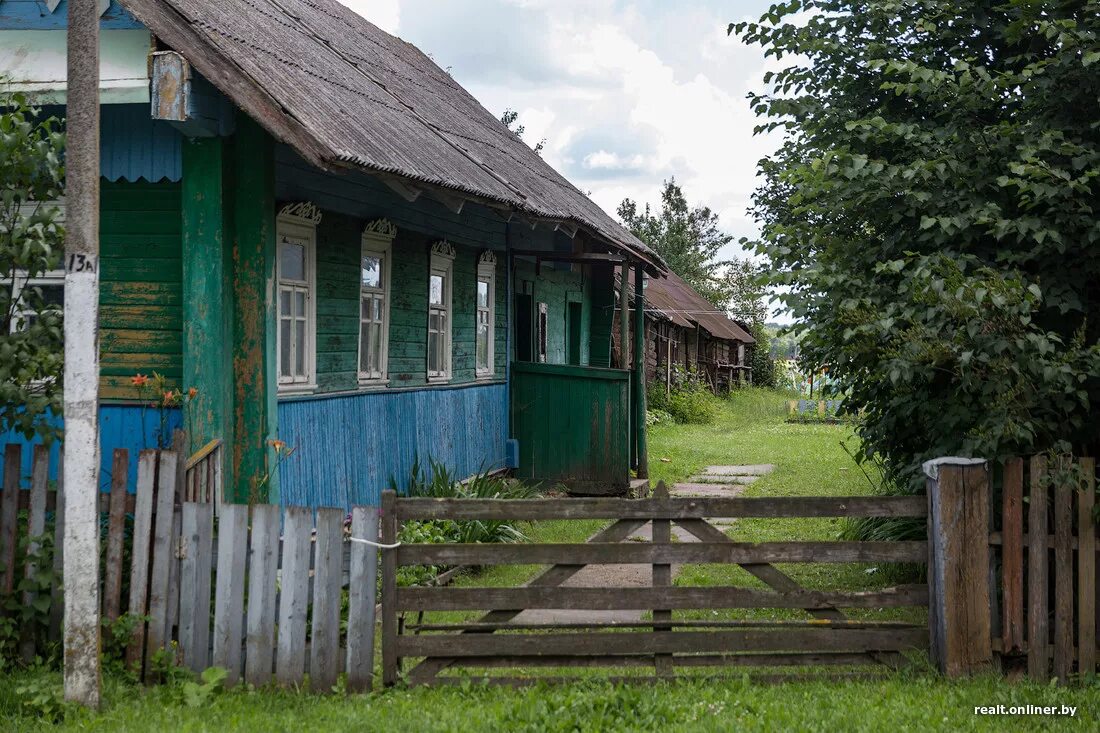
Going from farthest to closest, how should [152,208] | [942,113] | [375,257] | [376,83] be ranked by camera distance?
1. [376,83]
2. [375,257]
3. [152,208]
4. [942,113]

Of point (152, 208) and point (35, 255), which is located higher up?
point (152, 208)

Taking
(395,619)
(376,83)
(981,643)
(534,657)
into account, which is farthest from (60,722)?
(376,83)

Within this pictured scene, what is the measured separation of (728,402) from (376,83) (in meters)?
26.4

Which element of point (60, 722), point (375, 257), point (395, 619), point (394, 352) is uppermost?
point (375, 257)

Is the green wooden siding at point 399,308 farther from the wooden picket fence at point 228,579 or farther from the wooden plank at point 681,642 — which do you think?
the wooden plank at point 681,642

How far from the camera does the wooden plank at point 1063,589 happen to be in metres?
5.86

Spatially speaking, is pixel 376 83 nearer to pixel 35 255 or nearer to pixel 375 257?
pixel 375 257

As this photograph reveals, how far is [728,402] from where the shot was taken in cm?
3644

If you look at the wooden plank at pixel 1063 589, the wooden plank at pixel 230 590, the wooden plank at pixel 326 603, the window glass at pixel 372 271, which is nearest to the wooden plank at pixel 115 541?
the wooden plank at pixel 230 590

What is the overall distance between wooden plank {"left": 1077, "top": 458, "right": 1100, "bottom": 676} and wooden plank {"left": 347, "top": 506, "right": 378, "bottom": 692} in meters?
3.68

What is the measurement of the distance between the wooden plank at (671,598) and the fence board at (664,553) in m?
0.15

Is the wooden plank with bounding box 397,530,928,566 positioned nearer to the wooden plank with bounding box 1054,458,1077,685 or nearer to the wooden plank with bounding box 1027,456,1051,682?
the wooden plank with bounding box 1027,456,1051,682

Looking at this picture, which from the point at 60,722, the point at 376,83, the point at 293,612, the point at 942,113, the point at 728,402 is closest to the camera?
the point at 60,722

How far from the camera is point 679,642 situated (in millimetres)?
6012
